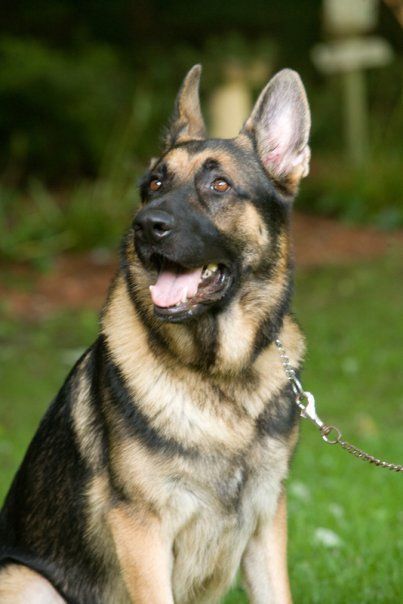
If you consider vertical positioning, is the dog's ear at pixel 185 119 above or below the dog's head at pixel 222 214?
above

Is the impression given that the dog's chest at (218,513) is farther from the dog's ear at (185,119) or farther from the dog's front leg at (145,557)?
the dog's ear at (185,119)

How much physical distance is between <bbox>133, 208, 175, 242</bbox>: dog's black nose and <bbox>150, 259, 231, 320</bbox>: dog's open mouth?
0.17m

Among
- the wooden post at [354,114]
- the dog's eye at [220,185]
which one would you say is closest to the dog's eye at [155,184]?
the dog's eye at [220,185]

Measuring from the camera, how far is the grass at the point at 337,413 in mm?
5176

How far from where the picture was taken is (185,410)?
13.1 feet

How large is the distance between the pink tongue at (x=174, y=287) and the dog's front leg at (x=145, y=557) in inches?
30.1

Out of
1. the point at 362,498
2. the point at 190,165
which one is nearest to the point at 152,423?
the point at 190,165

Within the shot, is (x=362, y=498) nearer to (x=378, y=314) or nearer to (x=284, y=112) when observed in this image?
(x=284, y=112)

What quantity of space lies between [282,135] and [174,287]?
842 millimetres

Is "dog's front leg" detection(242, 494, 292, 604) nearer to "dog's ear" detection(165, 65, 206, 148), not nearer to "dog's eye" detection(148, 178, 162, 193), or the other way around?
"dog's eye" detection(148, 178, 162, 193)

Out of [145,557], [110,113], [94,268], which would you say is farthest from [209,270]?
[110,113]

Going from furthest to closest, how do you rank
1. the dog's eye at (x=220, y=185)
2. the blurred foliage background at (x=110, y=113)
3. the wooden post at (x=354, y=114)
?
the wooden post at (x=354, y=114), the blurred foliage background at (x=110, y=113), the dog's eye at (x=220, y=185)

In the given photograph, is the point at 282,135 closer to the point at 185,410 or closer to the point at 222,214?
the point at 222,214

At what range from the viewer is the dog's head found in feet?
12.8
